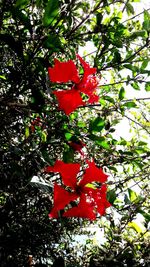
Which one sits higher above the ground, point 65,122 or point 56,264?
point 65,122

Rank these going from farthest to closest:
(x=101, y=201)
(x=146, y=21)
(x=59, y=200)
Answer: (x=146, y=21) < (x=101, y=201) < (x=59, y=200)

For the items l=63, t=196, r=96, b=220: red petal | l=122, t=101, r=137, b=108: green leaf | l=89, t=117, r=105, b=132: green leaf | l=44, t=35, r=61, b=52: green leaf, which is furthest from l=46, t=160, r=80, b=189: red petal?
l=122, t=101, r=137, b=108: green leaf

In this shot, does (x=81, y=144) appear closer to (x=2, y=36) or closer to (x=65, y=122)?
(x=65, y=122)

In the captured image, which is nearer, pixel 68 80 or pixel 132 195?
pixel 68 80

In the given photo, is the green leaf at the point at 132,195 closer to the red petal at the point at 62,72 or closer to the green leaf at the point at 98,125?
the green leaf at the point at 98,125

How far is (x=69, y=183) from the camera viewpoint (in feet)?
5.15

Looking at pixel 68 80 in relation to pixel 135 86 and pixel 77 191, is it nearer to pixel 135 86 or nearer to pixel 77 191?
pixel 77 191

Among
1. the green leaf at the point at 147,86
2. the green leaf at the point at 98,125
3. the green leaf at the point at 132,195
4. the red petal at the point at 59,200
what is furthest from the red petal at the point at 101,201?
the green leaf at the point at 147,86

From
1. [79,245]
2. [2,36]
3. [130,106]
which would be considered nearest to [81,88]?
[2,36]

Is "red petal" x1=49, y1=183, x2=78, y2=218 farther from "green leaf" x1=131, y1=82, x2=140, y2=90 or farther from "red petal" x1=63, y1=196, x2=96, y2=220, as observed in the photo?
"green leaf" x1=131, y1=82, x2=140, y2=90

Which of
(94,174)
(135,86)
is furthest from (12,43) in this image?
(135,86)

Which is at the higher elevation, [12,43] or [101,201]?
[12,43]

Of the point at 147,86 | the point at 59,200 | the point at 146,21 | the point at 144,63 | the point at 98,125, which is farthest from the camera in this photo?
the point at 147,86

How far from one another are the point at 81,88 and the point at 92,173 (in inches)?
21.3
